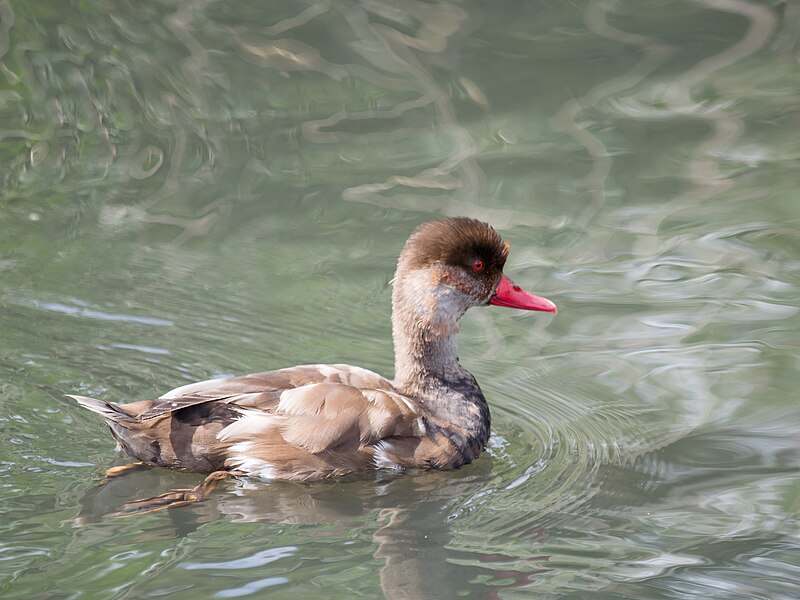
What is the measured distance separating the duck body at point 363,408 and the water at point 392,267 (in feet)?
0.47

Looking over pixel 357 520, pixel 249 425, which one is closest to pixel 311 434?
pixel 249 425

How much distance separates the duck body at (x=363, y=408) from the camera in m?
6.13

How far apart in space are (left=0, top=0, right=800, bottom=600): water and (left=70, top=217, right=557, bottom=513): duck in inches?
5.2

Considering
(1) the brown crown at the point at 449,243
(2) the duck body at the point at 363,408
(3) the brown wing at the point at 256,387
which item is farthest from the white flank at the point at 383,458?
(1) the brown crown at the point at 449,243

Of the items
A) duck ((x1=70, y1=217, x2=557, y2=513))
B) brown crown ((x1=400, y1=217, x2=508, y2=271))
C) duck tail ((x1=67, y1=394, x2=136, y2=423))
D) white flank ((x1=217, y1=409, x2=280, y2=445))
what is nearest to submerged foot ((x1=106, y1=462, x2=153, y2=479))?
duck ((x1=70, y1=217, x2=557, y2=513))

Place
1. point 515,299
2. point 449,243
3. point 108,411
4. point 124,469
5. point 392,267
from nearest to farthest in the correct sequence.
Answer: point 108,411, point 124,469, point 449,243, point 515,299, point 392,267

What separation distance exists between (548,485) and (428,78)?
5.91m

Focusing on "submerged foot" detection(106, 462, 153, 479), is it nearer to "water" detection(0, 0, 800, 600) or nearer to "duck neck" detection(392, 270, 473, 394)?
"water" detection(0, 0, 800, 600)

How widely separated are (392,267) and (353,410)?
8.64 ft

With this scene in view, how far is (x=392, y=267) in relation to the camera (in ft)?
28.7

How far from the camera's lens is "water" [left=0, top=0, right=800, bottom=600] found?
18.0 ft

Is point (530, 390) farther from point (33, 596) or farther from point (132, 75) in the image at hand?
point (132, 75)

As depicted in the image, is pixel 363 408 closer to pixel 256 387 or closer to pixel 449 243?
pixel 256 387

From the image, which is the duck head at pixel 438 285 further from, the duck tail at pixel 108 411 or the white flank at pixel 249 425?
the duck tail at pixel 108 411
